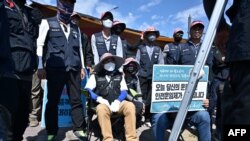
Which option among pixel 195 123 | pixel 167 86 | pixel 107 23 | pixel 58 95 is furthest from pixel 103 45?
pixel 195 123

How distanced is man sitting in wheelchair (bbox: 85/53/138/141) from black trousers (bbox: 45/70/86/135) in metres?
0.25

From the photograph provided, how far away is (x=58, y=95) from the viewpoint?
14.9 feet

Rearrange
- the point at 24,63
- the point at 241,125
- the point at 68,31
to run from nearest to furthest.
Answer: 1. the point at 241,125
2. the point at 24,63
3. the point at 68,31

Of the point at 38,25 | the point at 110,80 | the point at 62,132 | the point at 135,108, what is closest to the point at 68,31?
the point at 38,25

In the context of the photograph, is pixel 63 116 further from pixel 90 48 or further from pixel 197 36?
pixel 197 36

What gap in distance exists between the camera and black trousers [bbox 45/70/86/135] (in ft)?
14.8

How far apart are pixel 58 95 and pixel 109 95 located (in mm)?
817

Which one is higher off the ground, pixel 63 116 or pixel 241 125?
pixel 241 125

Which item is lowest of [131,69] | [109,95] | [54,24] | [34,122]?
[34,122]

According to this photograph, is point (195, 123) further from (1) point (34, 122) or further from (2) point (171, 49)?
(1) point (34, 122)

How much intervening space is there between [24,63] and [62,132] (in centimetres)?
221

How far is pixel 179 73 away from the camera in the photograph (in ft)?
13.6

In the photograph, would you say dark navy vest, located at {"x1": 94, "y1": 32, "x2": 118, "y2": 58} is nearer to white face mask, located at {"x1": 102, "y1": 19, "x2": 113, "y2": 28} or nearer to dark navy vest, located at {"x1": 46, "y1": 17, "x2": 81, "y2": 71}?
white face mask, located at {"x1": 102, "y1": 19, "x2": 113, "y2": 28}

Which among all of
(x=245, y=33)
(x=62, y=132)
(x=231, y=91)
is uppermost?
(x=245, y=33)
